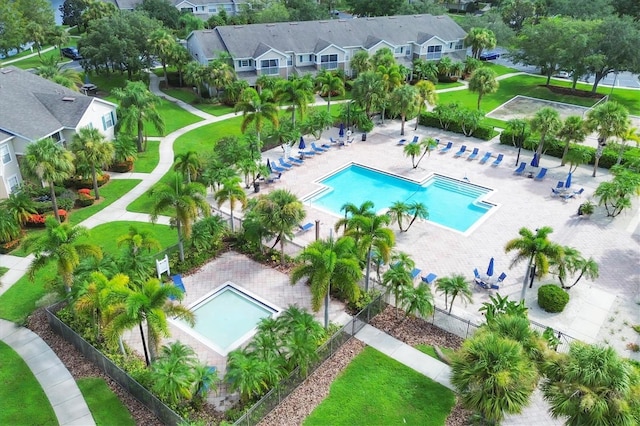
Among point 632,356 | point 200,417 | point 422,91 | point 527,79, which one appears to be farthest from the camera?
point 527,79

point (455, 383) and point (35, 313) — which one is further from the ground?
point (455, 383)

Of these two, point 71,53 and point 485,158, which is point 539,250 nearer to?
point 485,158

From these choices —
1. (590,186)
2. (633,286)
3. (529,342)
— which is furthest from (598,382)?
(590,186)

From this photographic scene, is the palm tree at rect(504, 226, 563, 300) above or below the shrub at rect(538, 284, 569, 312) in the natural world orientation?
above

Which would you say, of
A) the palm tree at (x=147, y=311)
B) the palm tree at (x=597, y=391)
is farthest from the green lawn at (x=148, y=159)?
the palm tree at (x=597, y=391)

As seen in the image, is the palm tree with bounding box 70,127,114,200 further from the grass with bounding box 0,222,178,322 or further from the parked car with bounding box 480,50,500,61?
the parked car with bounding box 480,50,500,61

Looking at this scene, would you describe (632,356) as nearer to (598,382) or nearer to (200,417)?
(598,382)

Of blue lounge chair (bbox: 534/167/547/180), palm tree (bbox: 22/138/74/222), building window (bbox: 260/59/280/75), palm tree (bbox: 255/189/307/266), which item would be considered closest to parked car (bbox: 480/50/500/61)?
building window (bbox: 260/59/280/75)
